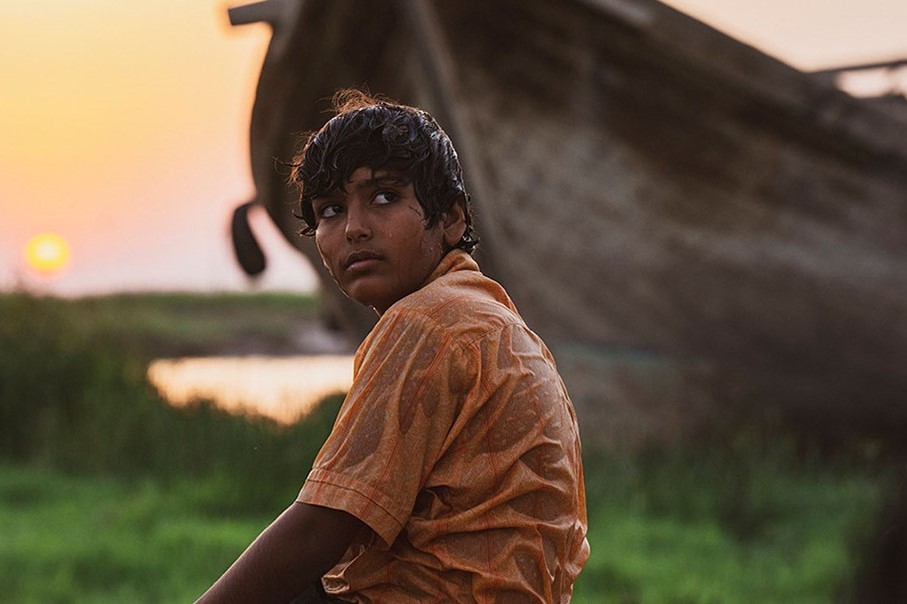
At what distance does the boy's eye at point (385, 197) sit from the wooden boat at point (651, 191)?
4612 millimetres

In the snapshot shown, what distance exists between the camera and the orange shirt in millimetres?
1593

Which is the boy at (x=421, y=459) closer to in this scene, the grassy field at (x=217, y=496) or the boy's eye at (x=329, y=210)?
the boy's eye at (x=329, y=210)

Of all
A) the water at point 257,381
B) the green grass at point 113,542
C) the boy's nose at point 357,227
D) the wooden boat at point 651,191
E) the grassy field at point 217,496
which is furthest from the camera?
the water at point 257,381

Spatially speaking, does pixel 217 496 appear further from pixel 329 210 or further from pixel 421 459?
pixel 421 459

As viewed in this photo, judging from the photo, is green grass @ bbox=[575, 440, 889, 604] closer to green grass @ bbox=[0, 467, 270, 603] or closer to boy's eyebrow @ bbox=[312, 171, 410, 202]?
green grass @ bbox=[0, 467, 270, 603]

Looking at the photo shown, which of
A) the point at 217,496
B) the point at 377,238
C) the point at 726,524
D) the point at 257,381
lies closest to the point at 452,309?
the point at 377,238

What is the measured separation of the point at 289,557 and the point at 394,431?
0.19 metres

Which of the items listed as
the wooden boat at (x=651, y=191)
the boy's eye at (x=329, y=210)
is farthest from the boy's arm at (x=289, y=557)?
the wooden boat at (x=651, y=191)

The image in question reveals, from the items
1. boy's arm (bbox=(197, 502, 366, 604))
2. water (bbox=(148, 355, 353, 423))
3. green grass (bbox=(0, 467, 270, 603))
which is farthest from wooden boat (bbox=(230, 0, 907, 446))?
boy's arm (bbox=(197, 502, 366, 604))

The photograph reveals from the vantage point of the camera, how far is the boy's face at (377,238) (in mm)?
1701

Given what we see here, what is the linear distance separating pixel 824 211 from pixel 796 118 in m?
0.69

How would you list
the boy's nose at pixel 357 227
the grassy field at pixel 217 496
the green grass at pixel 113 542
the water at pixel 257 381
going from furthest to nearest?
the water at pixel 257 381 → the grassy field at pixel 217 496 → the green grass at pixel 113 542 → the boy's nose at pixel 357 227

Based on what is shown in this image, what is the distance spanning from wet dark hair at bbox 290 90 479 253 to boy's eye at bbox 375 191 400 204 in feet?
0.09

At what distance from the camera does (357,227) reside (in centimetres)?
169
